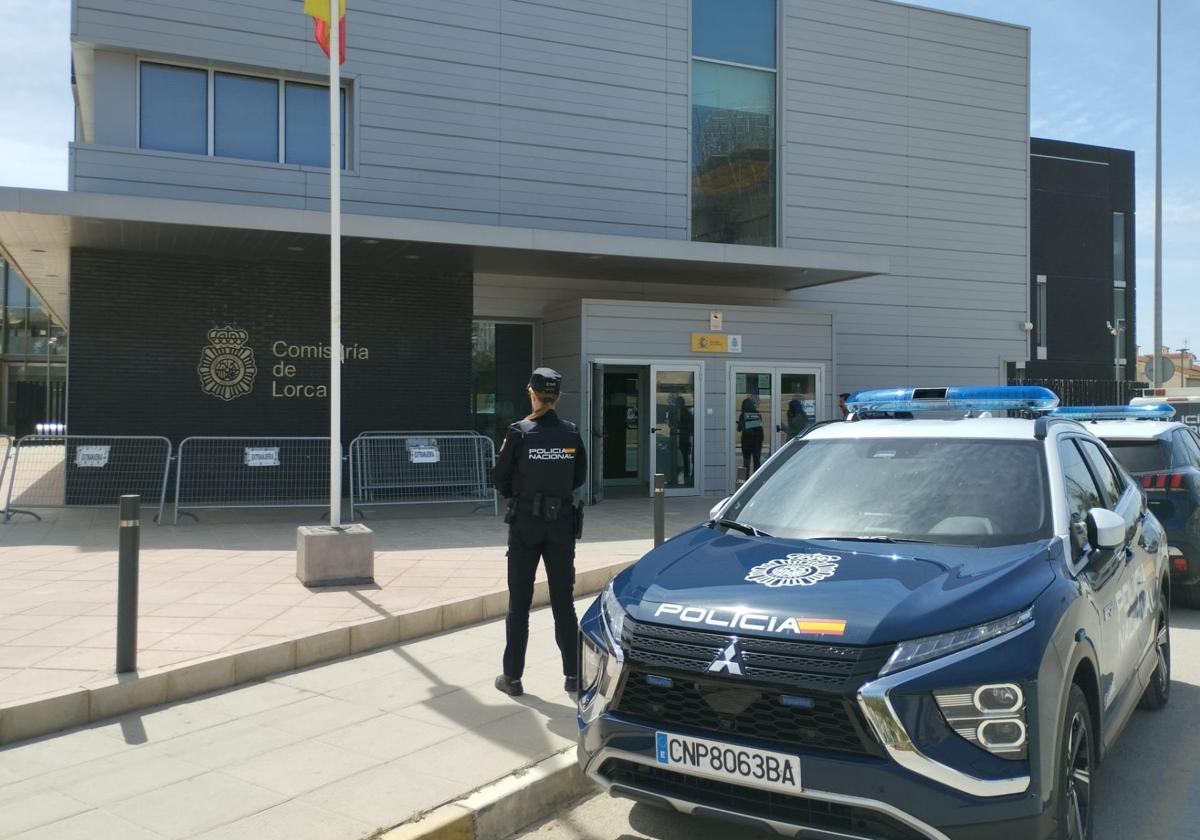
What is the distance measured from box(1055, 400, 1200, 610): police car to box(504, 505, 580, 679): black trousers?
4645 millimetres

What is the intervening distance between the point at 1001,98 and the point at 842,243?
5685 millimetres

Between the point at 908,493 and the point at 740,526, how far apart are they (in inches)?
30.6

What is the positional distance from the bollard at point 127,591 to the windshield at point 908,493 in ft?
11.2

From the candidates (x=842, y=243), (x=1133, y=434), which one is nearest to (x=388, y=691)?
(x=1133, y=434)

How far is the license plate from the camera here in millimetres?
3117

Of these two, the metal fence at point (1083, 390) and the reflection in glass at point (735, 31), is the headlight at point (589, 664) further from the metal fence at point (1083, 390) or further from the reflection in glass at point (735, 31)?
the metal fence at point (1083, 390)

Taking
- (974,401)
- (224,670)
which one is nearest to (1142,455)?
(974,401)

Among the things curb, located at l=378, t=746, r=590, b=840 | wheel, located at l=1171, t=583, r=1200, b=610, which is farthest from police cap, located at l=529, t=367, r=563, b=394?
wheel, located at l=1171, t=583, r=1200, b=610

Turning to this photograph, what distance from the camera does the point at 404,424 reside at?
1500cm

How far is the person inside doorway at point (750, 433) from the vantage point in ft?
52.3

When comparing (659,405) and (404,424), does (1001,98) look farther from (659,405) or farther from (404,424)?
(404,424)

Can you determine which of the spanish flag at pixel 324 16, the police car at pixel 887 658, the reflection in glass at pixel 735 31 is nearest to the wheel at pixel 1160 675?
the police car at pixel 887 658

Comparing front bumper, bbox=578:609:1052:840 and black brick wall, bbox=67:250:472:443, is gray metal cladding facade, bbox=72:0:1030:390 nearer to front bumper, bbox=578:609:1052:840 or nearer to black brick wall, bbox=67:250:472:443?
black brick wall, bbox=67:250:472:443

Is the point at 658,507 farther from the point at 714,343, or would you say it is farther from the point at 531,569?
the point at 714,343
